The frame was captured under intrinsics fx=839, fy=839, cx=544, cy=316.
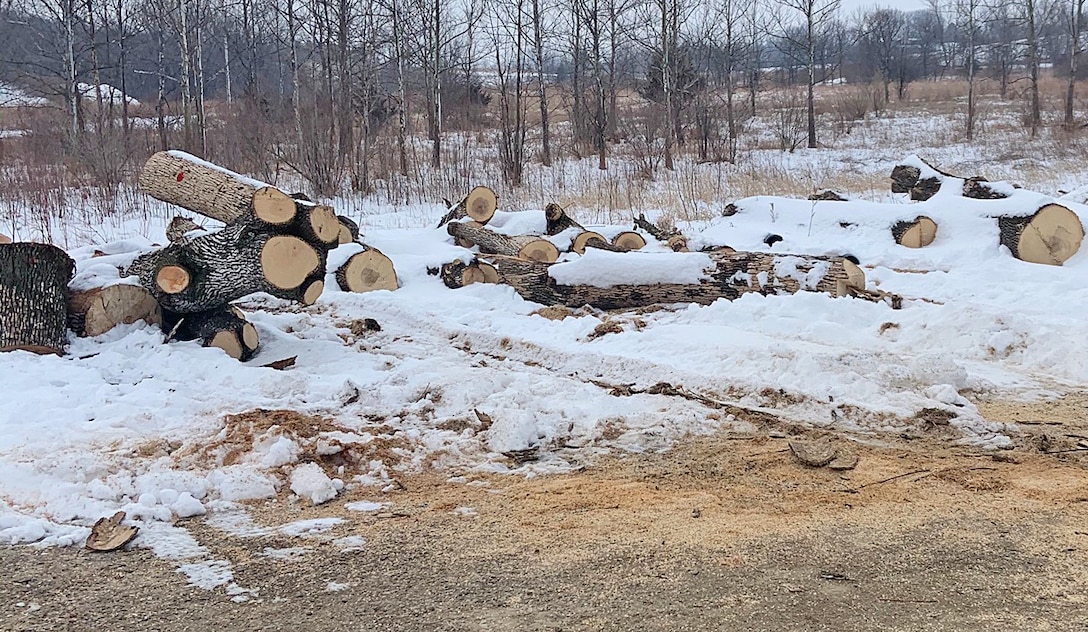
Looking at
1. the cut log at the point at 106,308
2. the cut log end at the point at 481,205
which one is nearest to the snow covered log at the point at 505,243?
the cut log end at the point at 481,205

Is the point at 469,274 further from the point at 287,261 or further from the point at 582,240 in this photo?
the point at 287,261

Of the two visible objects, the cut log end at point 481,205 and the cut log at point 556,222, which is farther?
the cut log end at point 481,205

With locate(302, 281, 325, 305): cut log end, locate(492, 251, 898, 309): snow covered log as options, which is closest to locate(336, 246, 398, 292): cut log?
locate(492, 251, 898, 309): snow covered log

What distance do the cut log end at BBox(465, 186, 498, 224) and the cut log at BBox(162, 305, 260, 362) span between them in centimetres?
606

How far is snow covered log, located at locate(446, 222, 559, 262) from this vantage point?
406 inches

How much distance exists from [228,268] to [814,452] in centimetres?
418

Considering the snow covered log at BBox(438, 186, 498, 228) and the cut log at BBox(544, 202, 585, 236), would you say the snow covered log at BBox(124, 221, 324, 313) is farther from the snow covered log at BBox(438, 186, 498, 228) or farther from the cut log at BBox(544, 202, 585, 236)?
the snow covered log at BBox(438, 186, 498, 228)

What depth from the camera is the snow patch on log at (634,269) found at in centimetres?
812

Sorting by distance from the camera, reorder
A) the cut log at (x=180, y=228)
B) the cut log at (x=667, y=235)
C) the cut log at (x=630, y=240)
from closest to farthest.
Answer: the cut log at (x=180, y=228) < the cut log at (x=667, y=235) < the cut log at (x=630, y=240)

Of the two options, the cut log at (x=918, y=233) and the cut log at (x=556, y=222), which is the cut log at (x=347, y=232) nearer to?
the cut log at (x=556, y=222)

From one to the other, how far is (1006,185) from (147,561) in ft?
40.8

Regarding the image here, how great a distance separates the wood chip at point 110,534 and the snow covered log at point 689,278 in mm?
5323

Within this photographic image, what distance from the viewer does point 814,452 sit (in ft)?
13.8

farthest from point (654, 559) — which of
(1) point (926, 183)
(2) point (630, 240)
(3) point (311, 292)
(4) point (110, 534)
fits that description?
(1) point (926, 183)
